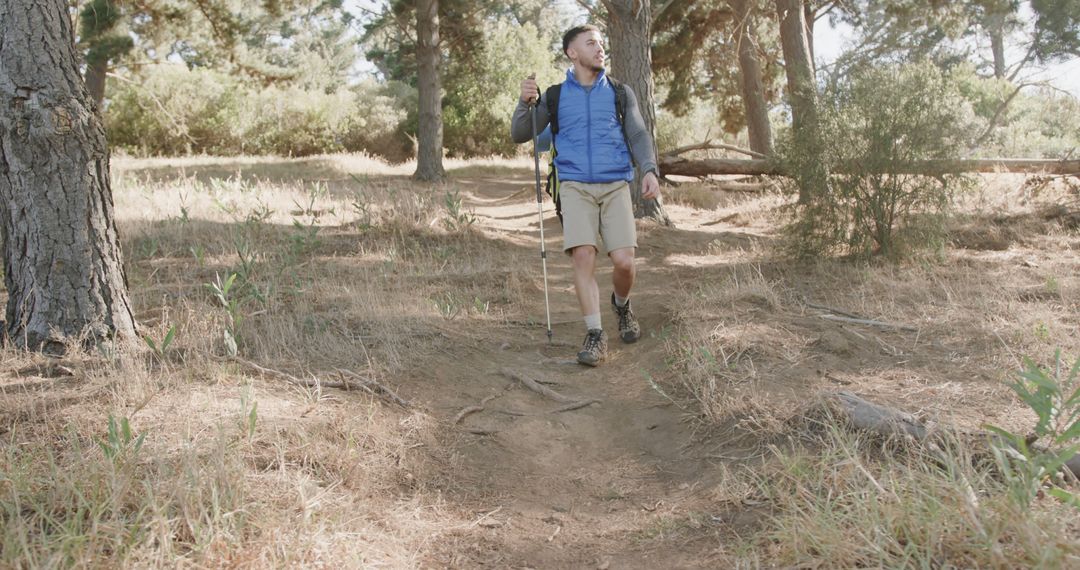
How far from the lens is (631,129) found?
197 inches

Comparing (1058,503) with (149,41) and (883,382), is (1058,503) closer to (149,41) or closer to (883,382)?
(883,382)

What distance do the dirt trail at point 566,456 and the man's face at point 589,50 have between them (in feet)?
6.42

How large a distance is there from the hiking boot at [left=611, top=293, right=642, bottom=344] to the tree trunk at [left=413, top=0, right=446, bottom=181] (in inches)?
398

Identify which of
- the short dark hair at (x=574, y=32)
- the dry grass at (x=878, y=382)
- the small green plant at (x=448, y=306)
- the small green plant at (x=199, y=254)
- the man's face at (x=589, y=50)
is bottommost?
the dry grass at (x=878, y=382)

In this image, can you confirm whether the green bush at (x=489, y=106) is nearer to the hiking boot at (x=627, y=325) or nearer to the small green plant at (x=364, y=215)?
the small green plant at (x=364, y=215)

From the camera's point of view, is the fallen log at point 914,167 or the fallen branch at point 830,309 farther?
the fallen log at point 914,167

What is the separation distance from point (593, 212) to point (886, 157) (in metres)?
3.21

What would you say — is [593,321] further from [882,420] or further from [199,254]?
[199,254]

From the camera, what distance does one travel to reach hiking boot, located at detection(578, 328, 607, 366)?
4965 mm

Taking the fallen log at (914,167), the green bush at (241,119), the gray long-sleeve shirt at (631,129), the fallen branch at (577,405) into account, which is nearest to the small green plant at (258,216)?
the gray long-sleeve shirt at (631,129)

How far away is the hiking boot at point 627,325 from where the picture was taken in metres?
5.41

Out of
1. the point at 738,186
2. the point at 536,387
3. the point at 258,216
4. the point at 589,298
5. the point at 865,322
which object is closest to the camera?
the point at 536,387

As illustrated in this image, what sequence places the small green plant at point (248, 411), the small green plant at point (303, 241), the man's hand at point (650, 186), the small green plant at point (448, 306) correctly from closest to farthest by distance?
the small green plant at point (248, 411)
the man's hand at point (650, 186)
the small green plant at point (448, 306)
the small green plant at point (303, 241)

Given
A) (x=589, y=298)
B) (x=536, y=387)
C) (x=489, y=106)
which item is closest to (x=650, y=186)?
(x=589, y=298)
